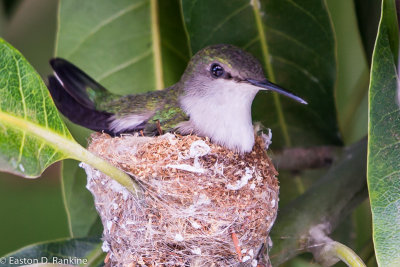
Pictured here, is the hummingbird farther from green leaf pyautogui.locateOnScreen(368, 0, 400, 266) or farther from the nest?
green leaf pyautogui.locateOnScreen(368, 0, 400, 266)

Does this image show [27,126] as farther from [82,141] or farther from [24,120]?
[82,141]

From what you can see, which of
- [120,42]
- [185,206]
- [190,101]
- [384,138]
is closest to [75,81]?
[120,42]

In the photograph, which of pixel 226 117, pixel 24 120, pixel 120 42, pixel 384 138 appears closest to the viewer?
pixel 24 120

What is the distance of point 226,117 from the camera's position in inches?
88.4

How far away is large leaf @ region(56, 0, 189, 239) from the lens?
106 inches

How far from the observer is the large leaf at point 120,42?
2.68 m

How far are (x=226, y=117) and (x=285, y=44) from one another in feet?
1.66

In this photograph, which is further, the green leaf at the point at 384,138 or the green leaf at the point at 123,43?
the green leaf at the point at 123,43

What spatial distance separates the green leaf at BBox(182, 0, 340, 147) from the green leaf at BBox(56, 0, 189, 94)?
1.30 ft

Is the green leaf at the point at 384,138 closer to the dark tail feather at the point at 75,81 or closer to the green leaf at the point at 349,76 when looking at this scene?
the green leaf at the point at 349,76

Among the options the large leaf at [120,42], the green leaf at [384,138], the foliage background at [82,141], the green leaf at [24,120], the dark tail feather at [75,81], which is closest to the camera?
the green leaf at [24,120]

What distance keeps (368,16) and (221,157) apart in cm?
90

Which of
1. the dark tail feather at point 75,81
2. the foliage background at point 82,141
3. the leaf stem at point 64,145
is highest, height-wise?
the leaf stem at point 64,145

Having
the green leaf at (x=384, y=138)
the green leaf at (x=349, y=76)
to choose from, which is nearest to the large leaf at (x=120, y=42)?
the green leaf at (x=349, y=76)
